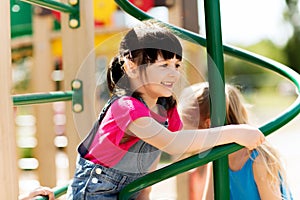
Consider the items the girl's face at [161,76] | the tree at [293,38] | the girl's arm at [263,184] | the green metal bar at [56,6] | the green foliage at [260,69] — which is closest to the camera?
the girl's face at [161,76]

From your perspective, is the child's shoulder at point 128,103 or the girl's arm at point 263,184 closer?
the child's shoulder at point 128,103

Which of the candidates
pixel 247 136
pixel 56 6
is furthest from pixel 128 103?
pixel 56 6

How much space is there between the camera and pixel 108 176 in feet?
5.16

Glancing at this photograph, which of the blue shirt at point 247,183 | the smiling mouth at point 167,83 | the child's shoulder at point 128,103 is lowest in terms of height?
the blue shirt at point 247,183

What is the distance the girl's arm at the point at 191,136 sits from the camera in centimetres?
146

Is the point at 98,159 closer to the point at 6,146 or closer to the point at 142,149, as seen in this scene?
the point at 142,149

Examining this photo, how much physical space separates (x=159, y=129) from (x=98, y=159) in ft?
0.67

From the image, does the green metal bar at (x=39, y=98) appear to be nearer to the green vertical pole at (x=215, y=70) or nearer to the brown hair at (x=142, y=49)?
the brown hair at (x=142, y=49)

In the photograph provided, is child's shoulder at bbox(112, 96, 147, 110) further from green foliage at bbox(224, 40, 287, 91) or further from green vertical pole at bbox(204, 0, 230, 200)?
green foliage at bbox(224, 40, 287, 91)

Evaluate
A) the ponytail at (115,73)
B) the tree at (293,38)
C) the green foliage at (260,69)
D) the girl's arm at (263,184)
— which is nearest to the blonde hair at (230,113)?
the girl's arm at (263,184)

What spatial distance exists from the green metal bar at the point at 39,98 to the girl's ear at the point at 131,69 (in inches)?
12.1

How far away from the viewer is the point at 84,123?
2094mm

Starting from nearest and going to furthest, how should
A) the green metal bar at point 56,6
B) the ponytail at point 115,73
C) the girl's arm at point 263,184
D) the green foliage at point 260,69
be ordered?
1. the ponytail at point 115,73
2. the green metal bar at point 56,6
3. the girl's arm at point 263,184
4. the green foliage at point 260,69

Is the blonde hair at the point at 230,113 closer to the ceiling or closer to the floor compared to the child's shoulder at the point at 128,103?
closer to the floor
